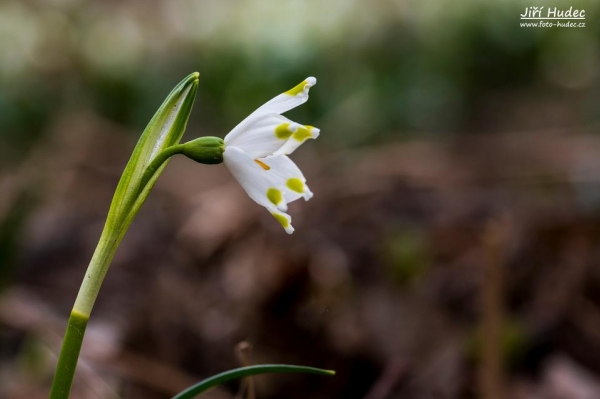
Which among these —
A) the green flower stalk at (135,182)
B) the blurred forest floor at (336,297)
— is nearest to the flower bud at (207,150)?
the green flower stalk at (135,182)

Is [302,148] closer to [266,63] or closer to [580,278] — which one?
[266,63]

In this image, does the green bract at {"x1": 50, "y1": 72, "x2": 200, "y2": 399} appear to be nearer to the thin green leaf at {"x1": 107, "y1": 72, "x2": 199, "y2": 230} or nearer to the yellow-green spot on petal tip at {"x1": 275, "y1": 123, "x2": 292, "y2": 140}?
the thin green leaf at {"x1": 107, "y1": 72, "x2": 199, "y2": 230}

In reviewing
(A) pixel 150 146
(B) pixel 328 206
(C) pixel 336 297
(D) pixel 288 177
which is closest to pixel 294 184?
(D) pixel 288 177

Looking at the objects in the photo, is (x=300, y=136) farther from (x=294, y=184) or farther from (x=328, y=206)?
(x=328, y=206)

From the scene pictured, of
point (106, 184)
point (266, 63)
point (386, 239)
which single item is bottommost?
point (106, 184)

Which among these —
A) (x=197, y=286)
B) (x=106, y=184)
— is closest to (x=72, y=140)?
(x=106, y=184)
